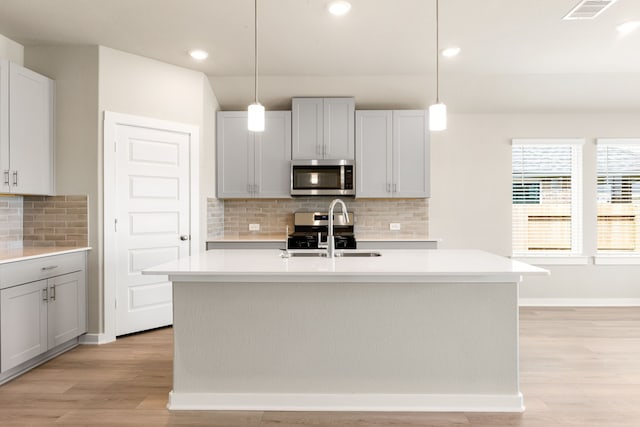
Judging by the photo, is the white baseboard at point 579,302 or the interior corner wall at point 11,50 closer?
the interior corner wall at point 11,50

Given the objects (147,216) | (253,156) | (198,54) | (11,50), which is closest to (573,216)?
(253,156)

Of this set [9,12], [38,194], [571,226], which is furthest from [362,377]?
[571,226]

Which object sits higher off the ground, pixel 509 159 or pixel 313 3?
pixel 313 3

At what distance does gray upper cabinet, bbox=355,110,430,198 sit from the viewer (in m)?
4.82

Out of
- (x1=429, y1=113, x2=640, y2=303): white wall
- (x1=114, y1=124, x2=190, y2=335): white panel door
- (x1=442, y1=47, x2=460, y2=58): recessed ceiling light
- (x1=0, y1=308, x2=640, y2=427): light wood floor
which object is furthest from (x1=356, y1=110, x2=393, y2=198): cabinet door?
(x1=0, y1=308, x2=640, y2=427): light wood floor

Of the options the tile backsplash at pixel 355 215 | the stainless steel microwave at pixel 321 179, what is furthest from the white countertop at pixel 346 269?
the tile backsplash at pixel 355 215

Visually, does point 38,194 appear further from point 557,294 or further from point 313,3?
point 557,294

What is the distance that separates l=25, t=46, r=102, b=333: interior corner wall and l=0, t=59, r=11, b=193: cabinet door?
52cm

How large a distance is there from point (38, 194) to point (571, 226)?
5.66m

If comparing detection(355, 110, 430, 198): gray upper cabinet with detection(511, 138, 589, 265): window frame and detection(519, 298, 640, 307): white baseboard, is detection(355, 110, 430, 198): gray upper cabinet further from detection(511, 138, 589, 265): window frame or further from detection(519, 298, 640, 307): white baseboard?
detection(519, 298, 640, 307): white baseboard

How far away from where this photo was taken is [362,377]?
2525mm

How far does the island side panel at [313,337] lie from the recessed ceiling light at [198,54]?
2386 millimetres

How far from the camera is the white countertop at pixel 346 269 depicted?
2.25m

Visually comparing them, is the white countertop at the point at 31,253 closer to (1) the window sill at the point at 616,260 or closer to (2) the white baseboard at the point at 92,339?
(2) the white baseboard at the point at 92,339
